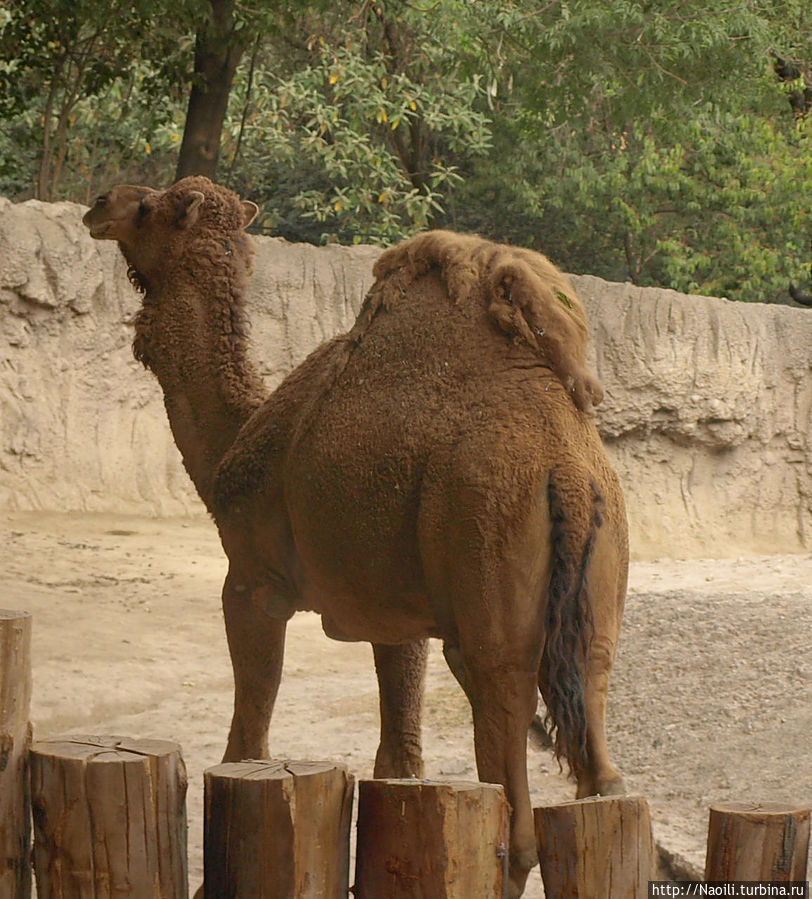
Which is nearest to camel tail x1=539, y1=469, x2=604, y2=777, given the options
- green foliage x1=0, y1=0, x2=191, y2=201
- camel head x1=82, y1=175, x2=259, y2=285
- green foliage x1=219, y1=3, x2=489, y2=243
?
camel head x1=82, y1=175, x2=259, y2=285

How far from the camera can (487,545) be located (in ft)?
11.9

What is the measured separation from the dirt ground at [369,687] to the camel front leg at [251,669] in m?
0.53

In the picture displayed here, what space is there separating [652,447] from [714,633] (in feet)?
23.5

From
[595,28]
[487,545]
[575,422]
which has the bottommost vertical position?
[487,545]

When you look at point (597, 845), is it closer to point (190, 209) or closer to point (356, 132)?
point (190, 209)

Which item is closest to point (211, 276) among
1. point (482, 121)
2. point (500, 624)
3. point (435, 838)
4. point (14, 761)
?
point (500, 624)

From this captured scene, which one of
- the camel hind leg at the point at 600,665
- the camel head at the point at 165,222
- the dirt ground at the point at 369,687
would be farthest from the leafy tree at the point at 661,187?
the camel hind leg at the point at 600,665

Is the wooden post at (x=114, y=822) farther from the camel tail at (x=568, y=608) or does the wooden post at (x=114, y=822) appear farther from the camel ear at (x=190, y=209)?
the camel ear at (x=190, y=209)

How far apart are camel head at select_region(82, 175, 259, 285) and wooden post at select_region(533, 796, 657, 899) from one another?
10.1 ft

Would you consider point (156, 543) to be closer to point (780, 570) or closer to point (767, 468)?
point (780, 570)

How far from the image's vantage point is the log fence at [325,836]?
2705 mm

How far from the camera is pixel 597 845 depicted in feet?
8.92

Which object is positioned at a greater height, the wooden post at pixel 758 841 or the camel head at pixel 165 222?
the camel head at pixel 165 222

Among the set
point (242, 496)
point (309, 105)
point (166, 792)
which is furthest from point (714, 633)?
point (309, 105)
